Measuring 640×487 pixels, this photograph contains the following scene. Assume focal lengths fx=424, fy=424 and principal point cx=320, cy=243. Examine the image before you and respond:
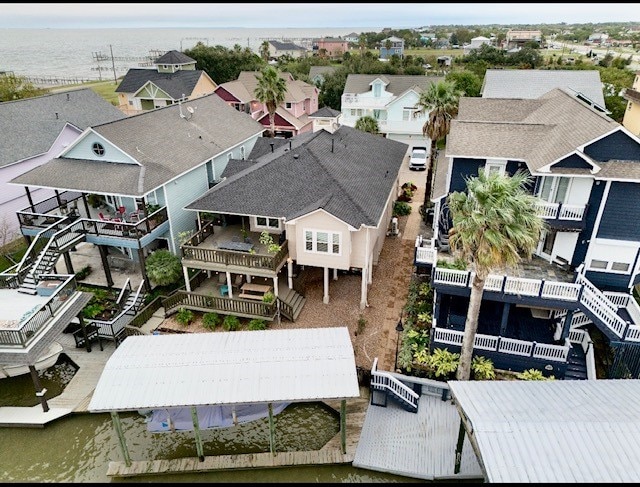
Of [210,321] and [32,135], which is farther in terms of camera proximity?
[32,135]

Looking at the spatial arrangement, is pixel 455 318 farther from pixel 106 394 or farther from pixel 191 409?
pixel 106 394

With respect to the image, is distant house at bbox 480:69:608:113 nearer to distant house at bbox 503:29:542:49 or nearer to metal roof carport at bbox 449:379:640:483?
metal roof carport at bbox 449:379:640:483

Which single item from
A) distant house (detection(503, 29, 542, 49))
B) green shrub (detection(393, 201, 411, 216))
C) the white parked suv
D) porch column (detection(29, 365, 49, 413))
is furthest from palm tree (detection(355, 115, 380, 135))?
distant house (detection(503, 29, 542, 49))

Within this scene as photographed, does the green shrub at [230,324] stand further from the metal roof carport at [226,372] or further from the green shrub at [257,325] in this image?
the metal roof carport at [226,372]

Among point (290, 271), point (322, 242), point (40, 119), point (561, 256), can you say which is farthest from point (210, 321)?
point (40, 119)

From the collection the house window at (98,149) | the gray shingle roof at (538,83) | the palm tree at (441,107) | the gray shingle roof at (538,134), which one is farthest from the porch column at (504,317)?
the gray shingle roof at (538,83)

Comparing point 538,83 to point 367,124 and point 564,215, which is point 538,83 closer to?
point 367,124

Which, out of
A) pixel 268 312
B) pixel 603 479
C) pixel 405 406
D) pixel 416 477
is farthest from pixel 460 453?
pixel 268 312
